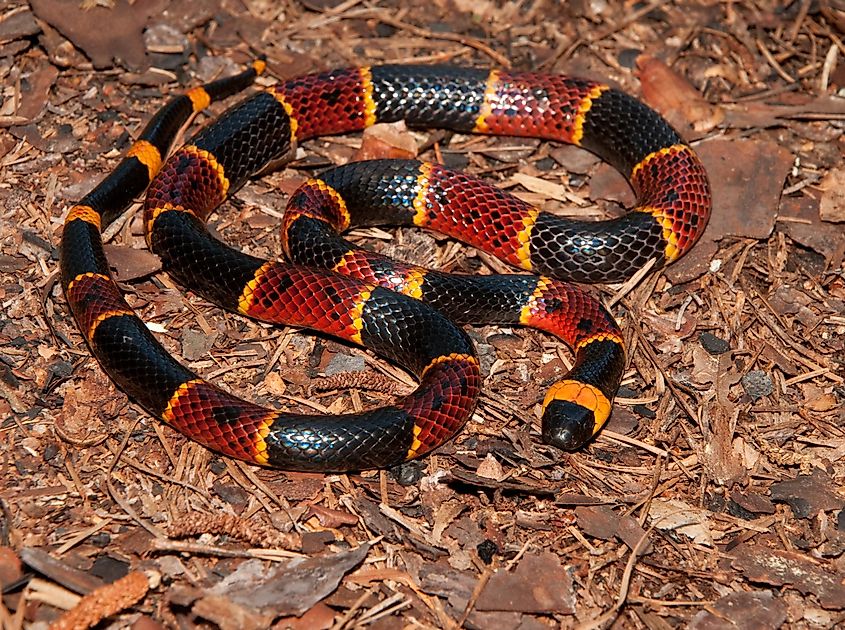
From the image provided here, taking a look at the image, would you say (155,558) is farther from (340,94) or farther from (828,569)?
(340,94)

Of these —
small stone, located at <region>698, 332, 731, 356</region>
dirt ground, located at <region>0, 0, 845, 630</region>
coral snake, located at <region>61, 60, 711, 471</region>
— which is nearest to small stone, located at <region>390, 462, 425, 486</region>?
dirt ground, located at <region>0, 0, 845, 630</region>

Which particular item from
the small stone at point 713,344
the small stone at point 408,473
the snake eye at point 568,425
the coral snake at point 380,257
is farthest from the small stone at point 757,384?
the small stone at point 408,473

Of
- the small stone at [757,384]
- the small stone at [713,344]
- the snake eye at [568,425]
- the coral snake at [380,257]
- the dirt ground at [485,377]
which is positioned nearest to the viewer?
the dirt ground at [485,377]

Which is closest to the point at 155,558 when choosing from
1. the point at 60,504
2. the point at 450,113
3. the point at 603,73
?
the point at 60,504

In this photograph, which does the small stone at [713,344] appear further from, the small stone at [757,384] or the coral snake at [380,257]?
the coral snake at [380,257]

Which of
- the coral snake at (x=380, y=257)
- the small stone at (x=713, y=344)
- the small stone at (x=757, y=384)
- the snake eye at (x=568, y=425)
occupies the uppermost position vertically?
the coral snake at (x=380, y=257)

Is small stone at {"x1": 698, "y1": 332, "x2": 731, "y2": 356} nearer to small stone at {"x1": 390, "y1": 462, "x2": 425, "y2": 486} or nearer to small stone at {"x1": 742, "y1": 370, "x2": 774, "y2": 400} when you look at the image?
small stone at {"x1": 742, "y1": 370, "x2": 774, "y2": 400}
